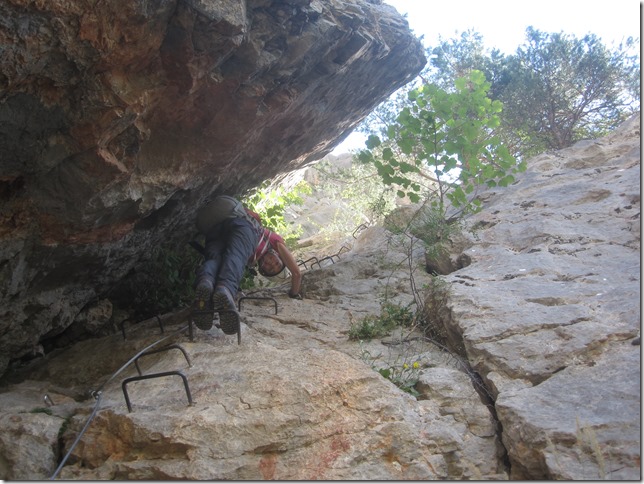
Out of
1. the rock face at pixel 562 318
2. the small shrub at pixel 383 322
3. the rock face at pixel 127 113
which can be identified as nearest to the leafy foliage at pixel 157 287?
the rock face at pixel 127 113

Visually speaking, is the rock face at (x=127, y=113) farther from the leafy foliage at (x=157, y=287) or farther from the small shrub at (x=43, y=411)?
the small shrub at (x=43, y=411)

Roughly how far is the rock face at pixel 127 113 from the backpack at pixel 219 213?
28cm

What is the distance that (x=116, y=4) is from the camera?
3846 millimetres

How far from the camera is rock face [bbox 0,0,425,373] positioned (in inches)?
157

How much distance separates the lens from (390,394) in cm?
423

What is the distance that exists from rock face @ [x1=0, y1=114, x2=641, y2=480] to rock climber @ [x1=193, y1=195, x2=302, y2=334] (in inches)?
13.5

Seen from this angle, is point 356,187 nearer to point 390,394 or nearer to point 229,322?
point 229,322

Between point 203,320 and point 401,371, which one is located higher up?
point 203,320

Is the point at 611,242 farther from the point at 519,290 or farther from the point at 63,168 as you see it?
the point at 63,168

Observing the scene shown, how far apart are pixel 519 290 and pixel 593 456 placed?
2508mm

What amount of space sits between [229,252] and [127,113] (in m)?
2.23

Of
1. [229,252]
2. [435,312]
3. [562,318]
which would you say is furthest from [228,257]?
[562,318]

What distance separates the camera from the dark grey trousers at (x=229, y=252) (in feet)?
19.5

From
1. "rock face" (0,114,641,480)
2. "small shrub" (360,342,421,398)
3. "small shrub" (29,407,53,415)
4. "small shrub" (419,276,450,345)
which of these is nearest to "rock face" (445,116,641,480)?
"rock face" (0,114,641,480)
